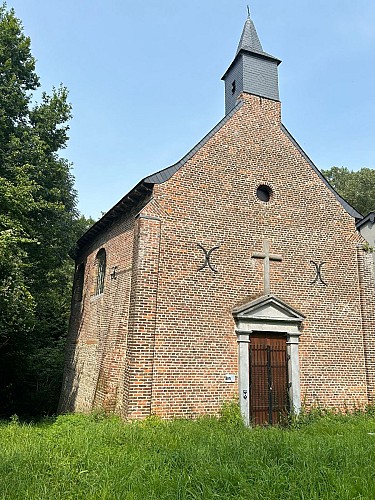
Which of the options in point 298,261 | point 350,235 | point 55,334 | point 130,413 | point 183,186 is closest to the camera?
point 130,413

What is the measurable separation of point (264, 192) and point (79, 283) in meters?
7.84

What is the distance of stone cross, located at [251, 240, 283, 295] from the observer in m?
10.0

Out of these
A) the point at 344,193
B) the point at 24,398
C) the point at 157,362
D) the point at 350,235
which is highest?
the point at 344,193

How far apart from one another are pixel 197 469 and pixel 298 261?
705cm

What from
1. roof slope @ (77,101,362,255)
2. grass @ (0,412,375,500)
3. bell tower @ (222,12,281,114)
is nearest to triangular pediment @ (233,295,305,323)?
grass @ (0,412,375,500)

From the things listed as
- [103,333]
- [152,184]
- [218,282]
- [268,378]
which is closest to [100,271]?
[103,333]

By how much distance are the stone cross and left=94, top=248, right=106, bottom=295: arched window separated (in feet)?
15.9

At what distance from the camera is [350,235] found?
38.0ft

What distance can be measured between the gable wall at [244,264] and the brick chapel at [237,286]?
3 centimetres

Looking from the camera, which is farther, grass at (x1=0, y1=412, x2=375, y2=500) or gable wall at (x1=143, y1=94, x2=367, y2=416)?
gable wall at (x1=143, y1=94, x2=367, y2=416)

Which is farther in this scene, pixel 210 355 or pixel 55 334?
pixel 55 334

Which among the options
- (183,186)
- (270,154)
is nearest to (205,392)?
(183,186)

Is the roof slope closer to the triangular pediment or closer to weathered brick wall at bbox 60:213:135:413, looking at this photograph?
weathered brick wall at bbox 60:213:135:413

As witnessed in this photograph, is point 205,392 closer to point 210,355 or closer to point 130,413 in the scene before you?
point 210,355
